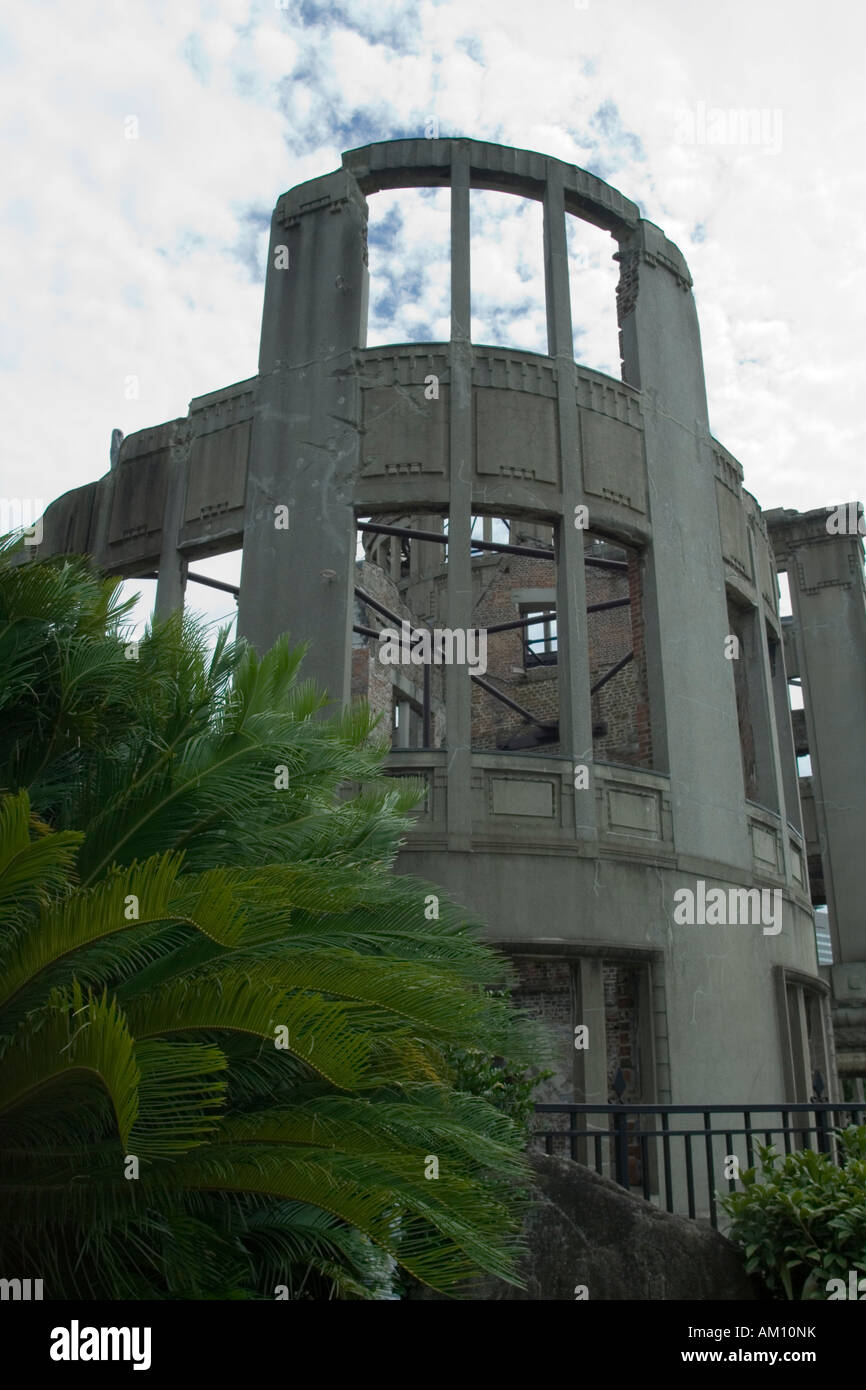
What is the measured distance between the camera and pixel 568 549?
43.3 feet

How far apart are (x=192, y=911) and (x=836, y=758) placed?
56.1ft

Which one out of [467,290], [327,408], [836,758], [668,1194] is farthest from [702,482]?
[668,1194]

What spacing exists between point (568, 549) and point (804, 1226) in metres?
8.40

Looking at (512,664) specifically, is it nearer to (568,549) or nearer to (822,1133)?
(568,549)

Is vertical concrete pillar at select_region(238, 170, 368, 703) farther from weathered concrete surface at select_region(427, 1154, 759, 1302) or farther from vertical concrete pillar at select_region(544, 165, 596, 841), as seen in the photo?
weathered concrete surface at select_region(427, 1154, 759, 1302)

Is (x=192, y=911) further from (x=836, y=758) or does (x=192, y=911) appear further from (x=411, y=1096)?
(x=836, y=758)

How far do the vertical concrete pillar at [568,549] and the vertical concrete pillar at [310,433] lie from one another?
238cm

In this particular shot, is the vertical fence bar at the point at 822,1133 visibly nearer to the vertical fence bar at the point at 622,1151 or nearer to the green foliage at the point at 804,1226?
the green foliage at the point at 804,1226

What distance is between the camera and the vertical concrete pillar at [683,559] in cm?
1333

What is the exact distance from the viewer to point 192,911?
4.07 meters

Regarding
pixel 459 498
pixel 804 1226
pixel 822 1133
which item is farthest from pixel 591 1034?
pixel 459 498

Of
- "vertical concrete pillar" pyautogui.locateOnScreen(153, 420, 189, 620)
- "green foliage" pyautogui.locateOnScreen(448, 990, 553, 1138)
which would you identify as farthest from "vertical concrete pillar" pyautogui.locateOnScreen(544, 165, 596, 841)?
"green foliage" pyautogui.locateOnScreen(448, 990, 553, 1138)

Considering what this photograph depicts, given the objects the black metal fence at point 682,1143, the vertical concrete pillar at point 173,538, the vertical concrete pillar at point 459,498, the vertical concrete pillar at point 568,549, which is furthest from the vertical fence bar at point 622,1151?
the vertical concrete pillar at point 173,538

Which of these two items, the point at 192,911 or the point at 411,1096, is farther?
the point at 411,1096
